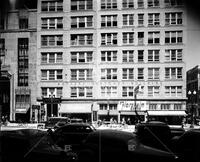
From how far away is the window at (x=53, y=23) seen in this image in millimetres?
8938

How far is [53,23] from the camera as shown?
30.1 ft

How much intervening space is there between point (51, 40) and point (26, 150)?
628cm

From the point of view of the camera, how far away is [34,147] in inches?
Result: 145

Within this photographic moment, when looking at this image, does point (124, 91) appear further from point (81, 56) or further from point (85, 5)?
point (85, 5)

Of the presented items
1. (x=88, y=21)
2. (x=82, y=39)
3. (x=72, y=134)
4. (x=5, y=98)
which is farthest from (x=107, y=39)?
(x=5, y=98)

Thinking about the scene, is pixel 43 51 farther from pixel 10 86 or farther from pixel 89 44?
pixel 10 86

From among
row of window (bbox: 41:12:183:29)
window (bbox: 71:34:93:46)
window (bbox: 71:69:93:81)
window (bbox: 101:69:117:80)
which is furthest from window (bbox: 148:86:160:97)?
window (bbox: 71:34:93:46)

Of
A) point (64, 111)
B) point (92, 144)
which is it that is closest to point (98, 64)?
point (92, 144)

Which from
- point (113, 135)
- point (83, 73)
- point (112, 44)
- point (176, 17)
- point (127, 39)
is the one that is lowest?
point (113, 135)

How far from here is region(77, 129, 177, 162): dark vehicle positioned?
11.2 feet

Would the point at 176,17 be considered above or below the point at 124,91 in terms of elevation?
above

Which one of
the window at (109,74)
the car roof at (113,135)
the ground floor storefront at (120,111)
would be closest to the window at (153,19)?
the window at (109,74)

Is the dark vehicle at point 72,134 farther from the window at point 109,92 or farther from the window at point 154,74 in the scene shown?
the window at point 154,74

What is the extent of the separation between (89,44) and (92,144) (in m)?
5.07
